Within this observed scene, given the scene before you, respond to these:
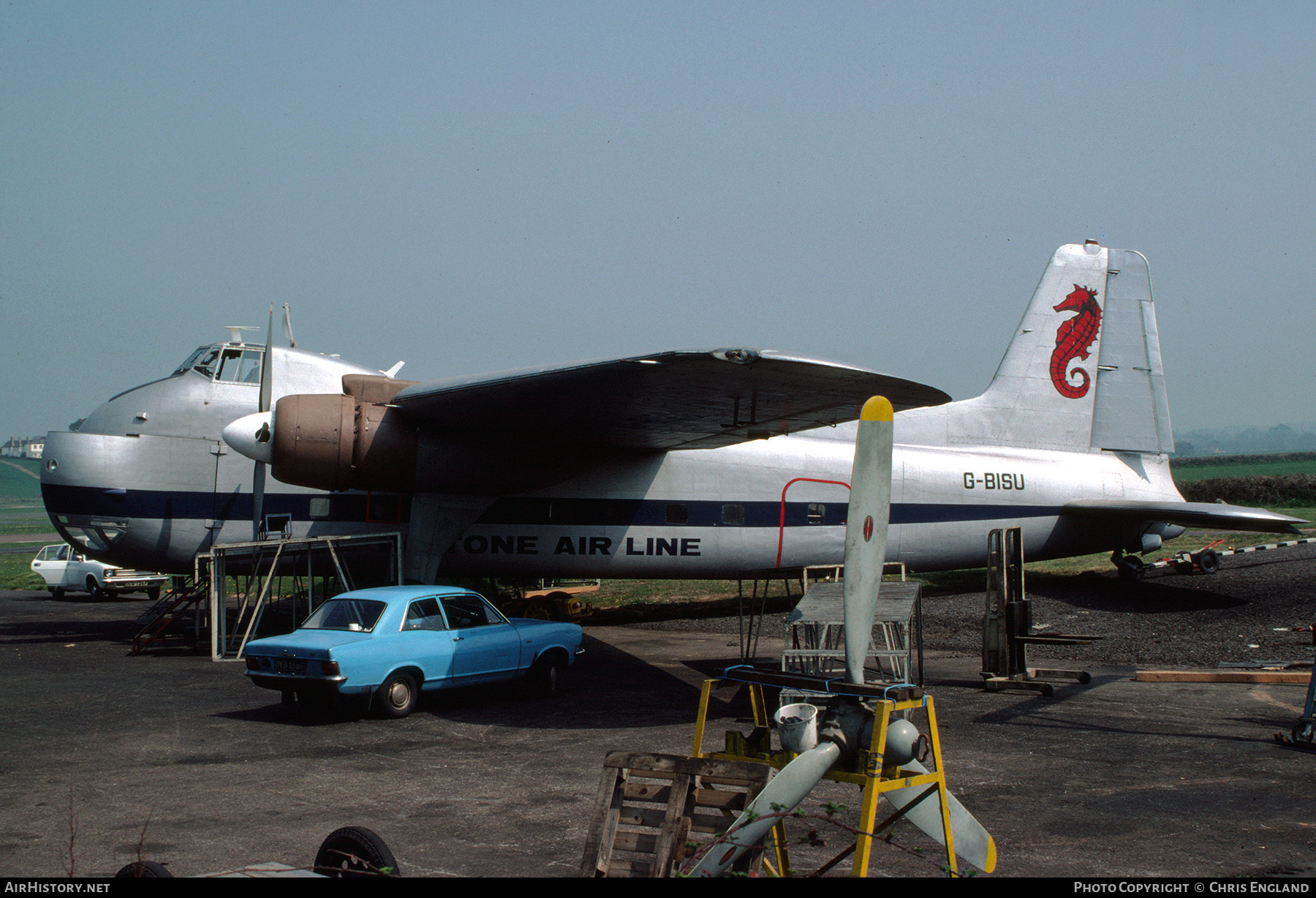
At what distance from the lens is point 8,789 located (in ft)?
26.5

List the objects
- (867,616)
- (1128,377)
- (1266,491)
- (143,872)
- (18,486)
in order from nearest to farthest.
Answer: (143,872) → (867,616) → (1128,377) → (1266,491) → (18,486)

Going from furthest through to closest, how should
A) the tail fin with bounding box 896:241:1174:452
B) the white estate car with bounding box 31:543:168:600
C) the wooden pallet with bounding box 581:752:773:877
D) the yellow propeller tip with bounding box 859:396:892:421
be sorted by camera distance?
the white estate car with bounding box 31:543:168:600 → the tail fin with bounding box 896:241:1174:452 → the yellow propeller tip with bounding box 859:396:892:421 → the wooden pallet with bounding box 581:752:773:877

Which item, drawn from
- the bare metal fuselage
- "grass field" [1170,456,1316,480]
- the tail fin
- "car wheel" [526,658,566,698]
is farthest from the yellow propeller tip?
"grass field" [1170,456,1316,480]

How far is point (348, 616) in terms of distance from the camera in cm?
1202

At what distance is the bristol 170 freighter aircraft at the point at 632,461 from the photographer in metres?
14.8

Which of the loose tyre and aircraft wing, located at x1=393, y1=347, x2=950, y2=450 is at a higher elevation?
aircraft wing, located at x1=393, y1=347, x2=950, y2=450

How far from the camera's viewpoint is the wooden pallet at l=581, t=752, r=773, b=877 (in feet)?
15.3

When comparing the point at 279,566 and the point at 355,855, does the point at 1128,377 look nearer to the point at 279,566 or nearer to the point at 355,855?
the point at 279,566

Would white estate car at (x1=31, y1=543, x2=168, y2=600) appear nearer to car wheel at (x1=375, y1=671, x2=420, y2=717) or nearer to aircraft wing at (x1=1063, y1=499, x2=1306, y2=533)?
car wheel at (x1=375, y1=671, x2=420, y2=717)

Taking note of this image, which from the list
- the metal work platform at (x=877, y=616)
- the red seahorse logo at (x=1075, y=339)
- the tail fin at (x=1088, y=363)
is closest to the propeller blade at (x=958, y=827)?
the metal work platform at (x=877, y=616)

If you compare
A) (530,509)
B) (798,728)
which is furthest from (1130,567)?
(798,728)

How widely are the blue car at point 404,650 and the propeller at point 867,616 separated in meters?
7.29

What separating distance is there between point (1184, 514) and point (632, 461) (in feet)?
34.8

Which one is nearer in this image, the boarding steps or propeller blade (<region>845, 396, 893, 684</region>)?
propeller blade (<region>845, 396, 893, 684</region>)
